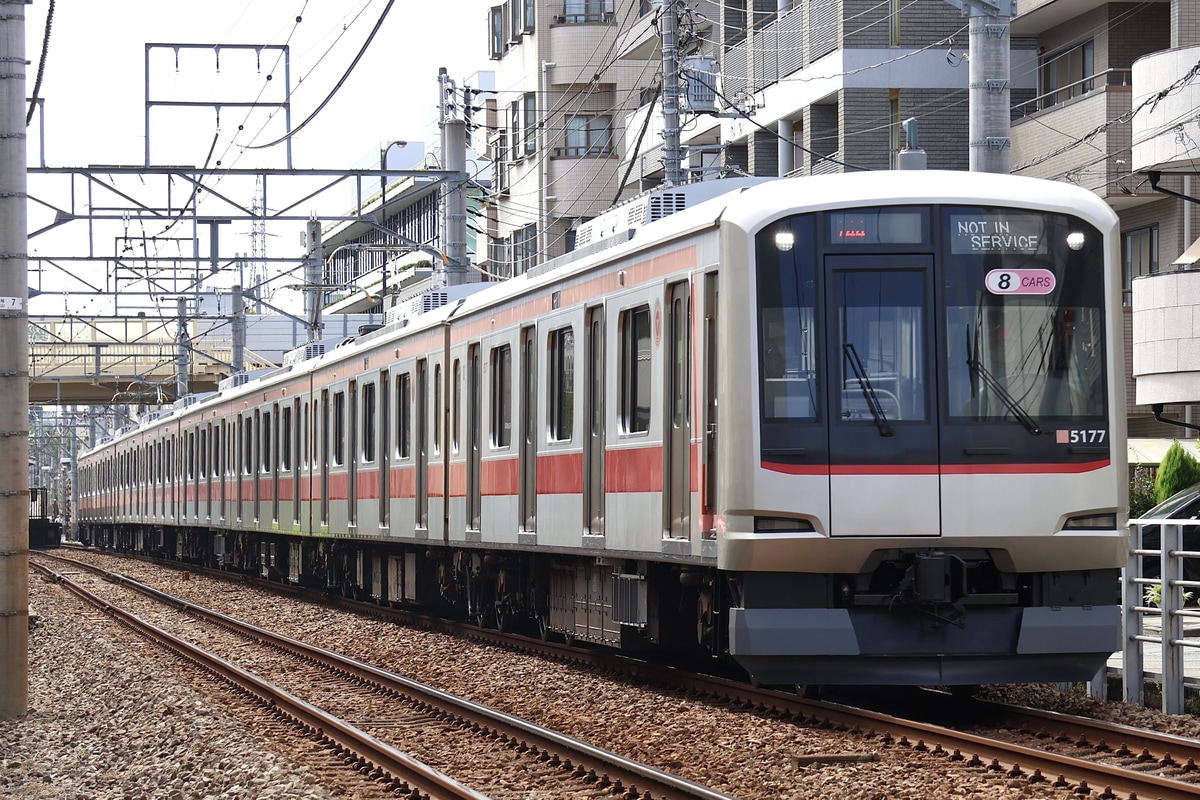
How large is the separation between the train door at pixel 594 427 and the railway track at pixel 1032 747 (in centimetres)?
251

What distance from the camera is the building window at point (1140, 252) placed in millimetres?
24906

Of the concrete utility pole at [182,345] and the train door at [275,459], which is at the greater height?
the concrete utility pole at [182,345]

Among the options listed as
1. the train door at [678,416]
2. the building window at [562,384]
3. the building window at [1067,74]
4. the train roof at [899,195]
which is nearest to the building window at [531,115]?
the building window at [1067,74]

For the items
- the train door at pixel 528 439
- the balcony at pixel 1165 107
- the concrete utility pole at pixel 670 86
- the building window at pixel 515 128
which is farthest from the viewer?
the building window at pixel 515 128

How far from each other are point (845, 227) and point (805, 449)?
131cm

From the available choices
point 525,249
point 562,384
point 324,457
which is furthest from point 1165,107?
point 525,249

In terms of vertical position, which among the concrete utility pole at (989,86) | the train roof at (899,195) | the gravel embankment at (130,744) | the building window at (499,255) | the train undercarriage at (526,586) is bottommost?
the gravel embankment at (130,744)

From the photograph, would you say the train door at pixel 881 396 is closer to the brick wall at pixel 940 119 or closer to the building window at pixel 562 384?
the building window at pixel 562 384

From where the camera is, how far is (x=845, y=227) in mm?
10883

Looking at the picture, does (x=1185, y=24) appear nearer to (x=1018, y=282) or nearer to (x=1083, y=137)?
(x=1083, y=137)

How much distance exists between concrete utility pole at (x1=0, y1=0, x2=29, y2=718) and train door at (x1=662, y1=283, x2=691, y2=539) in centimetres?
425

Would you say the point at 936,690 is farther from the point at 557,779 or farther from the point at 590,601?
the point at 557,779

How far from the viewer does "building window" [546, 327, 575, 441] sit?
14.4 meters

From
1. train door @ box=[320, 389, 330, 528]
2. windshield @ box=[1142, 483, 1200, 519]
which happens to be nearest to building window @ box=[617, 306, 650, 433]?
windshield @ box=[1142, 483, 1200, 519]
